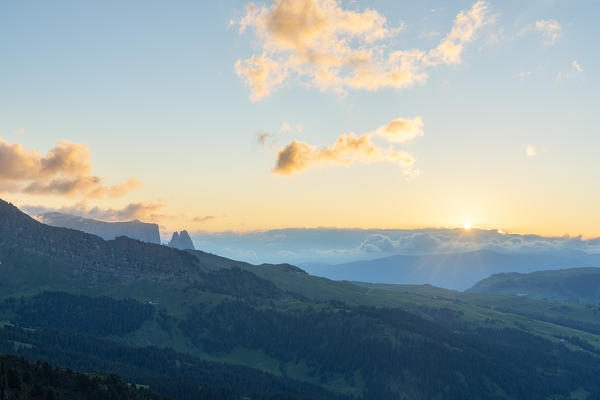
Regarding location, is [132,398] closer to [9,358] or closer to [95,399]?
[95,399]

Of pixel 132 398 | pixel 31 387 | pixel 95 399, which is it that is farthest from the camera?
pixel 132 398

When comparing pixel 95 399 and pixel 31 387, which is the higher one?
pixel 31 387

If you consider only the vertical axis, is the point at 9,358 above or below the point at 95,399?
above

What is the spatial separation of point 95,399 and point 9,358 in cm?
3261

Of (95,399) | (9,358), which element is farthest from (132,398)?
(9,358)

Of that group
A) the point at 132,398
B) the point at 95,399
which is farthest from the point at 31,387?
the point at 132,398

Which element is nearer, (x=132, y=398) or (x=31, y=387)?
(x=31, y=387)

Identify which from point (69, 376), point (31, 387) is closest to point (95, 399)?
point (69, 376)

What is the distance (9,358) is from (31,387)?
97.1ft

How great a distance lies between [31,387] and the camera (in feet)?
453

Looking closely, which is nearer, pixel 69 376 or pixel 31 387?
pixel 31 387

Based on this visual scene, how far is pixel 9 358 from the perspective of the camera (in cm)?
15988

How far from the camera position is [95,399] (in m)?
160

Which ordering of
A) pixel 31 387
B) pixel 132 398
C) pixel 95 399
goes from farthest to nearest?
pixel 132 398, pixel 95 399, pixel 31 387
